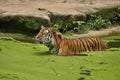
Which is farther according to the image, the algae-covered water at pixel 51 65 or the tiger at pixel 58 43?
the tiger at pixel 58 43

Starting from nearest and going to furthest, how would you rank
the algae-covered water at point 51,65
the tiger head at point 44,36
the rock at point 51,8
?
the algae-covered water at point 51,65 → the tiger head at point 44,36 → the rock at point 51,8

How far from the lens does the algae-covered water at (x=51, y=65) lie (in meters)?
5.57

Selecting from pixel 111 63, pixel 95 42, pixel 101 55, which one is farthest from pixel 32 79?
pixel 95 42

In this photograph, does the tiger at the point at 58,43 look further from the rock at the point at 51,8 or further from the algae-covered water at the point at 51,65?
the rock at the point at 51,8

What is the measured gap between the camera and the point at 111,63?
256 inches

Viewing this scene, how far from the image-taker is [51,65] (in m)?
6.32

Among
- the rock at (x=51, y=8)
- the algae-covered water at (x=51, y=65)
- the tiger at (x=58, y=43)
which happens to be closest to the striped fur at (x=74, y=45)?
the tiger at (x=58, y=43)

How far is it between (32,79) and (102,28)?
6.71m

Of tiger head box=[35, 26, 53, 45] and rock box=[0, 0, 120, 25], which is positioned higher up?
tiger head box=[35, 26, 53, 45]

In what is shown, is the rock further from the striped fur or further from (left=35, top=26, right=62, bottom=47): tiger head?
(left=35, top=26, right=62, bottom=47): tiger head

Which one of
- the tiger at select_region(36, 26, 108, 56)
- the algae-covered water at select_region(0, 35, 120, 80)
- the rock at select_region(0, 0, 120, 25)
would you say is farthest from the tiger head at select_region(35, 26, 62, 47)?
the rock at select_region(0, 0, 120, 25)

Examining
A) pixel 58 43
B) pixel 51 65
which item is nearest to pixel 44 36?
pixel 58 43

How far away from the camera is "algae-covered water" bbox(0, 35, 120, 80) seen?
557 cm

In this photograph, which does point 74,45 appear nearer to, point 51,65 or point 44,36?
point 44,36
